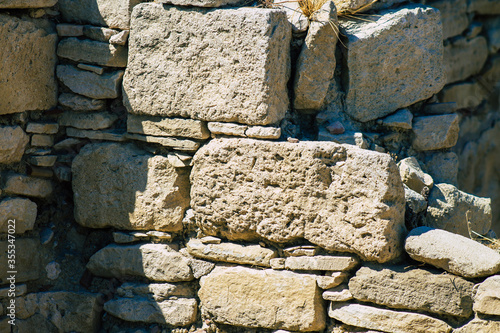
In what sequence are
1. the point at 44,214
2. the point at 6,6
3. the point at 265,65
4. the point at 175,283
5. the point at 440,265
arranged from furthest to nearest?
the point at 44,214 → the point at 175,283 → the point at 6,6 → the point at 265,65 → the point at 440,265

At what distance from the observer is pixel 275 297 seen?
2.90 m

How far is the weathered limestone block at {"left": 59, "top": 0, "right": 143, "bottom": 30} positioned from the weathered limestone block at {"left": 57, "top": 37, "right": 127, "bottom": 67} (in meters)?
0.13

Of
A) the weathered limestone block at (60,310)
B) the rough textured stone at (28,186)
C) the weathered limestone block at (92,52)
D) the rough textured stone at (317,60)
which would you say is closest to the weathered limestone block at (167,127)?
the weathered limestone block at (92,52)

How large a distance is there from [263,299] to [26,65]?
1.94 metres

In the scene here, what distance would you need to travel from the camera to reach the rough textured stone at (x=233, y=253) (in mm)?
2957

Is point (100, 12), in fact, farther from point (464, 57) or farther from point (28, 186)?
point (464, 57)

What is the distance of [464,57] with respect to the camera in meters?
4.91

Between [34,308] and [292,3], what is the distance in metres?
2.44

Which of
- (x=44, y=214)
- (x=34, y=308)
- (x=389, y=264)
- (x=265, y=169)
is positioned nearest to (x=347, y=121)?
(x=265, y=169)

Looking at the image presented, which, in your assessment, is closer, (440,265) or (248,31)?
(440,265)

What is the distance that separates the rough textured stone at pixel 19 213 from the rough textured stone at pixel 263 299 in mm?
1165

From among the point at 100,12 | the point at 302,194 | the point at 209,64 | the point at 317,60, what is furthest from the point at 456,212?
the point at 100,12

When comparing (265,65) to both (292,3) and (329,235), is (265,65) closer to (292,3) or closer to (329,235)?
(292,3)

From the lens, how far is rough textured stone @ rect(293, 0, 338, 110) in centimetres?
297
